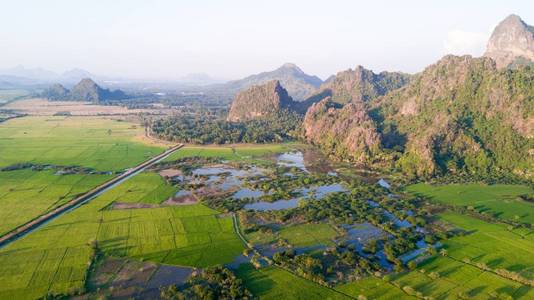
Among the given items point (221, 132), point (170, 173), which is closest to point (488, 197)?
point (170, 173)

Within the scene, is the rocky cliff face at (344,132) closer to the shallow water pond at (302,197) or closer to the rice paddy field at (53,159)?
the shallow water pond at (302,197)

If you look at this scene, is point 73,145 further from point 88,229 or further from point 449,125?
point 449,125

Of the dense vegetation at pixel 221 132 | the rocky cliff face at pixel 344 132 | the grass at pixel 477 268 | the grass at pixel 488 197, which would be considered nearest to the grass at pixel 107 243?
the grass at pixel 477 268

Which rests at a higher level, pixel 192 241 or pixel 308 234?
pixel 308 234

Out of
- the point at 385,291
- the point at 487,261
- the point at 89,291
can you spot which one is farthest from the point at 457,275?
the point at 89,291

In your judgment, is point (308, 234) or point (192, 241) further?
point (308, 234)
